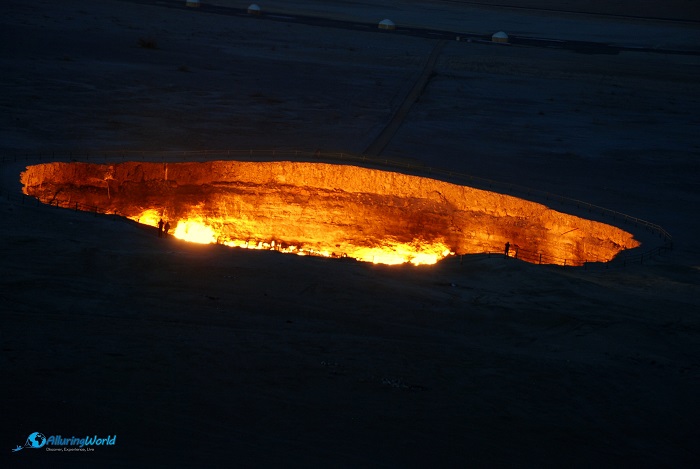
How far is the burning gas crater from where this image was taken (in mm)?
19016

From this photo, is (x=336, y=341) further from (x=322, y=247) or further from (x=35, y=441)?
(x=322, y=247)

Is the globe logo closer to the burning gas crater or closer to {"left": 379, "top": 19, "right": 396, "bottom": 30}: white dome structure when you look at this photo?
the burning gas crater

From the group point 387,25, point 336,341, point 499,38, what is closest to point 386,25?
point 387,25

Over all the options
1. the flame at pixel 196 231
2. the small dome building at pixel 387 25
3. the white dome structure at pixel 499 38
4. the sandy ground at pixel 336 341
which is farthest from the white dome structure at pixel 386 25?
the flame at pixel 196 231

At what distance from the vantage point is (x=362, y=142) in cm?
2439

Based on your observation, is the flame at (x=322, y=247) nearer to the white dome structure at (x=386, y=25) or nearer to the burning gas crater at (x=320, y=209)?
the burning gas crater at (x=320, y=209)

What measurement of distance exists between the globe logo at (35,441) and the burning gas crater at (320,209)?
11.6m

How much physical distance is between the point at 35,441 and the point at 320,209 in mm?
13353

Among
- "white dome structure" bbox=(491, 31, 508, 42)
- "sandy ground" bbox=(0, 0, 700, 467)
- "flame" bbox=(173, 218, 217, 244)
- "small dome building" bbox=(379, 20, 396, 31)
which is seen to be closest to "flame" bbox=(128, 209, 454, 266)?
"flame" bbox=(173, 218, 217, 244)

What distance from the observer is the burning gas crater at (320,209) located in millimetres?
19016

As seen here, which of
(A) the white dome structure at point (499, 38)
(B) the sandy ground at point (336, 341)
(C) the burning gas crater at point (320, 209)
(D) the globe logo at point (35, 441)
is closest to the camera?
(D) the globe logo at point (35, 441)

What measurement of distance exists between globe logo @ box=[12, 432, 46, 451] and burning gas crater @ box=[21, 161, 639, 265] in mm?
11595

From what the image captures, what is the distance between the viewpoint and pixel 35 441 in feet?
23.6

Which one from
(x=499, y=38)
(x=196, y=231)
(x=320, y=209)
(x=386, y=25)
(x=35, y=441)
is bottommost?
(x=35, y=441)
